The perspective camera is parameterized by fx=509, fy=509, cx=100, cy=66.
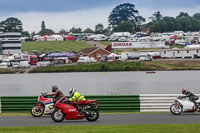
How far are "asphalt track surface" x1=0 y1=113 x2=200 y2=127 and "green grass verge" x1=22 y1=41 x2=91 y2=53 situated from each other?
137m

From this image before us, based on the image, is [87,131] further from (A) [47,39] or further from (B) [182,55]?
(A) [47,39]

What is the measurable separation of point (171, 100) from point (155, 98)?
33.6 inches

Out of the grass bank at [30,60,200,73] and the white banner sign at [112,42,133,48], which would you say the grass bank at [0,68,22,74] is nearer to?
the grass bank at [30,60,200,73]

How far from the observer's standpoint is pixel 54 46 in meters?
170

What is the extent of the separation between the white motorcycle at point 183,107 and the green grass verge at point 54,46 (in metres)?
137

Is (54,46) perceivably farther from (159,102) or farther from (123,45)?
(159,102)

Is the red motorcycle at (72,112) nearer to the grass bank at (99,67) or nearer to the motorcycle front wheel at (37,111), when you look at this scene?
the motorcycle front wheel at (37,111)

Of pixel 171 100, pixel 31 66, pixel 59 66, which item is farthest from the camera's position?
pixel 31 66

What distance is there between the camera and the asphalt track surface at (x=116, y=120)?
21.8 metres

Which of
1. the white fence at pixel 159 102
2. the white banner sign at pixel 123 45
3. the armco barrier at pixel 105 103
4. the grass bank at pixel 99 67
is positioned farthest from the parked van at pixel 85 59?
the white fence at pixel 159 102

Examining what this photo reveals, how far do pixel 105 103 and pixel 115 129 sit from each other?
26.2 feet

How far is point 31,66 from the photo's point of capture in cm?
12344

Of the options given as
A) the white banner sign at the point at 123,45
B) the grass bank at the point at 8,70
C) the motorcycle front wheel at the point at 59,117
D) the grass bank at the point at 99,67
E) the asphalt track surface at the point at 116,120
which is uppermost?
the white banner sign at the point at 123,45

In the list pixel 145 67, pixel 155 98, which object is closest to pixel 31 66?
pixel 145 67
